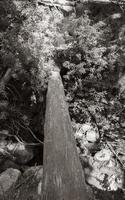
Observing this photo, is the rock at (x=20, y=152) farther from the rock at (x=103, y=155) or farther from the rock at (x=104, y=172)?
the rock at (x=103, y=155)

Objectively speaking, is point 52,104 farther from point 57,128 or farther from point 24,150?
point 24,150

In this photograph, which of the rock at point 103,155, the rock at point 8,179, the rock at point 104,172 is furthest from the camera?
the rock at point 103,155

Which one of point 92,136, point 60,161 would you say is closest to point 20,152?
point 92,136

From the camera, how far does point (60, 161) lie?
333 centimetres

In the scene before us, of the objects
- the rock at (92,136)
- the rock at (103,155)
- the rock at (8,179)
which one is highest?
the rock at (92,136)

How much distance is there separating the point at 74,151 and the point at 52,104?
4.46 ft

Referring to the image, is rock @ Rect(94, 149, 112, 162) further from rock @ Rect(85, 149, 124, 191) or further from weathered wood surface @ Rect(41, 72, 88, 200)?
weathered wood surface @ Rect(41, 72, 88, 200)

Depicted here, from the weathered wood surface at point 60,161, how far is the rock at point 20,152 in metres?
1.60

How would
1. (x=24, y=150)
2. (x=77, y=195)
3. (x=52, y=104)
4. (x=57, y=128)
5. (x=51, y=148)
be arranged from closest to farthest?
(x=77, y=195) → (x=51, y=148) → (x=57, y=128) → (x=52, y=104) → (x=24, y=150)

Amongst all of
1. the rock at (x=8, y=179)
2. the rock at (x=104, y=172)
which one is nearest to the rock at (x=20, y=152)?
the rock at (x=8, y=179)

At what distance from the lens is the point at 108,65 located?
6801 millimetres

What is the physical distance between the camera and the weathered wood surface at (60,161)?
9.50ft

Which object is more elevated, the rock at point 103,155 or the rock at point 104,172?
the rock at point 103,155

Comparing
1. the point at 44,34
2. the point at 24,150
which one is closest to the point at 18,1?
the point at 44,34
